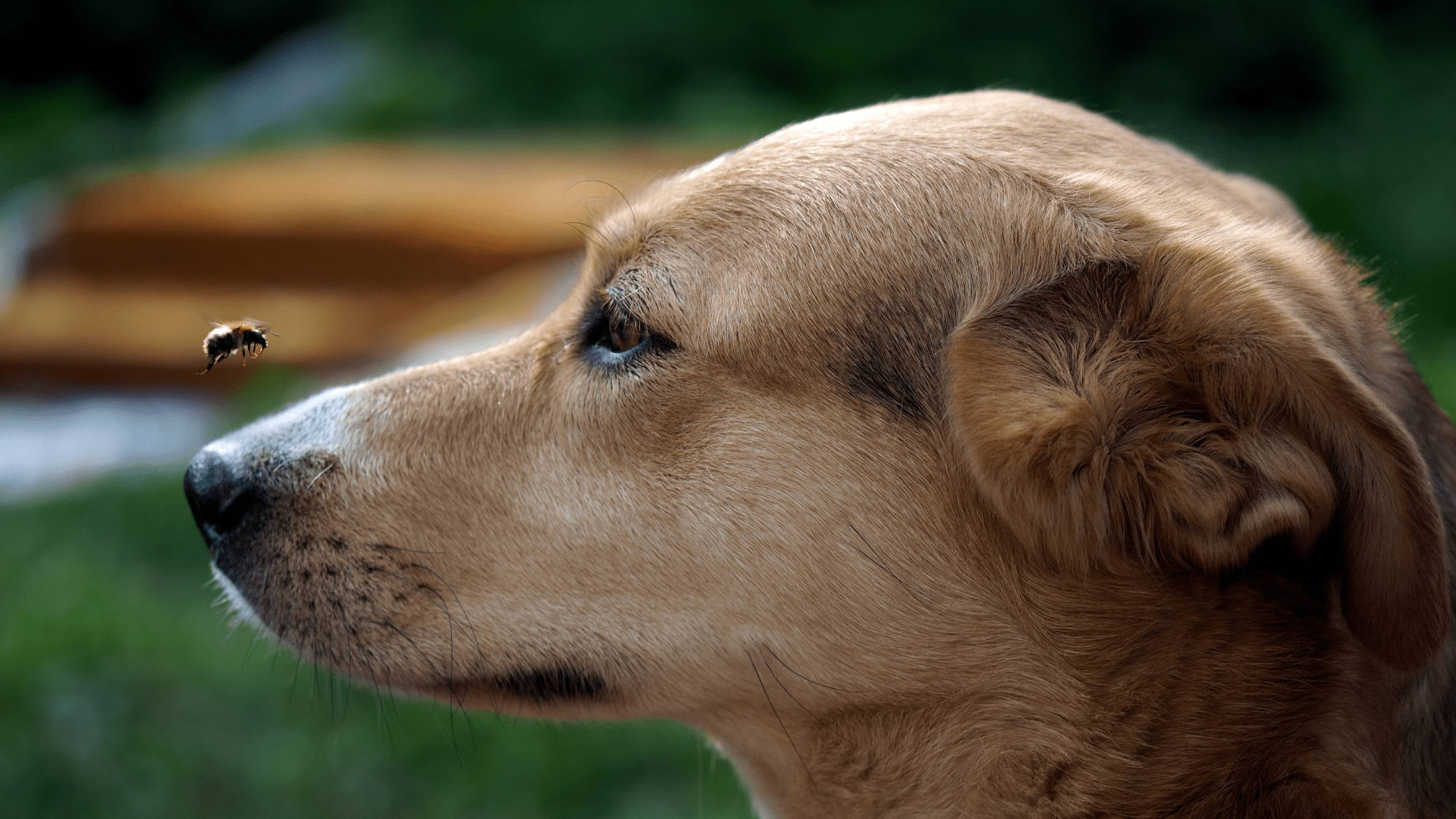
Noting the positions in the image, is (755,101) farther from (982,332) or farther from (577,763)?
(982,332)

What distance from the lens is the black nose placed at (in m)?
2.47

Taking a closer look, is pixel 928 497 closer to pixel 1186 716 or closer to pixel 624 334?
pixel 1186 716

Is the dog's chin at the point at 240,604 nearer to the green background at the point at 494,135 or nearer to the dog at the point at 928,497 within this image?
the dog at the point at 928,497

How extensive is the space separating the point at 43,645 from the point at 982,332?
442 cm

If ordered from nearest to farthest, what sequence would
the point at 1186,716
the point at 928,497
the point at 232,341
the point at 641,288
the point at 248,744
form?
1. the point at 1186,716
2. the point at 928,497
3. the point at 641,288
4. the point at 232,341
5. the point at 248,744

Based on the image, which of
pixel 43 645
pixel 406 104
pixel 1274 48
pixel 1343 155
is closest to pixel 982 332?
pixel 43 645

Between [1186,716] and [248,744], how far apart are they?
11.9 feet

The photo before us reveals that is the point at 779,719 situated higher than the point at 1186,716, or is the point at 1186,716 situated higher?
the point at 779,719

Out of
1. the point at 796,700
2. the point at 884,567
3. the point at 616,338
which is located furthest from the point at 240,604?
the point at 884,567

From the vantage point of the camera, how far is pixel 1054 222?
217 cm

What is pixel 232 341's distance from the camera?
280 cm

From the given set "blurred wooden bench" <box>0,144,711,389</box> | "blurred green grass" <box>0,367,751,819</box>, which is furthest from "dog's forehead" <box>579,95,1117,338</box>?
"blurred wooden bench" <box>0,144,711,389</box>

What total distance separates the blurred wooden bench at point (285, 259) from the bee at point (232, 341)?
4.65 m

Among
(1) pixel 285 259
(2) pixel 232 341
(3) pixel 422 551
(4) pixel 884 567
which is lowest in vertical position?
(4) pixel 884 567
